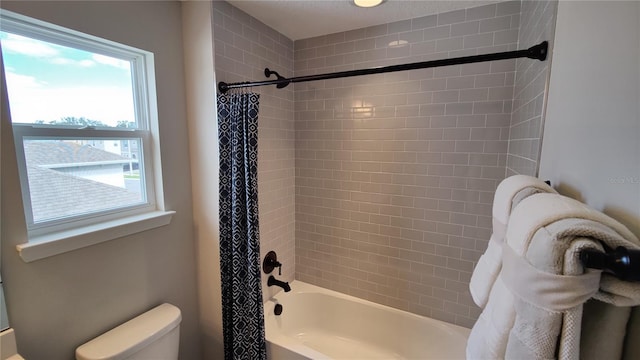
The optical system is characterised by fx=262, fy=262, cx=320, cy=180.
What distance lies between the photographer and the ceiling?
5.25 ft

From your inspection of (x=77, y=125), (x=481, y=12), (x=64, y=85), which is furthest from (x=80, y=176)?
(x=481, y=12)

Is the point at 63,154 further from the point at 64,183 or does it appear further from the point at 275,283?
the point at 275,283

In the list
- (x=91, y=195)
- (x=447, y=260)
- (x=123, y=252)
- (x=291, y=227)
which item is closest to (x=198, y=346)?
(x=123, y=252)

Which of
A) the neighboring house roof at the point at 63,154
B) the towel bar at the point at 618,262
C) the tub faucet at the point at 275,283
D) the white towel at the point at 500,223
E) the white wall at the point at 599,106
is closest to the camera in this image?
the towel bar at the point at 618,262

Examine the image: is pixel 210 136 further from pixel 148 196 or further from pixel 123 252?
pixel 123 252

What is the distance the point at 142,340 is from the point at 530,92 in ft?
7.26

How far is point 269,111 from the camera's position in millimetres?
1992

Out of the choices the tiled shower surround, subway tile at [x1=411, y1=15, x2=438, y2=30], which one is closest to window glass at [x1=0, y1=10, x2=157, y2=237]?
the tiled shower surround

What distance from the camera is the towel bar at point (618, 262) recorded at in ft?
1.30

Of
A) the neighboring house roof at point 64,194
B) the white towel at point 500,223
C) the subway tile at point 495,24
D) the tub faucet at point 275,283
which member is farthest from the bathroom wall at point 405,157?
the neighboring house roof at point 64,194

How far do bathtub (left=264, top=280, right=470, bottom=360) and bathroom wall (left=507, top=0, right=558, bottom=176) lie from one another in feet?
4.18

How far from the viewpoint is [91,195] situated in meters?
1.32

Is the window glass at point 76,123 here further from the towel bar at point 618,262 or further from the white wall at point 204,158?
the towel bar at point 618,262

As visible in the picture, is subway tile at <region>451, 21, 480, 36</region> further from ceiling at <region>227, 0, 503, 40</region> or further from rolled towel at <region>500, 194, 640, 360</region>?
rolled towel at <region>500, 194, 640, 360</region>
